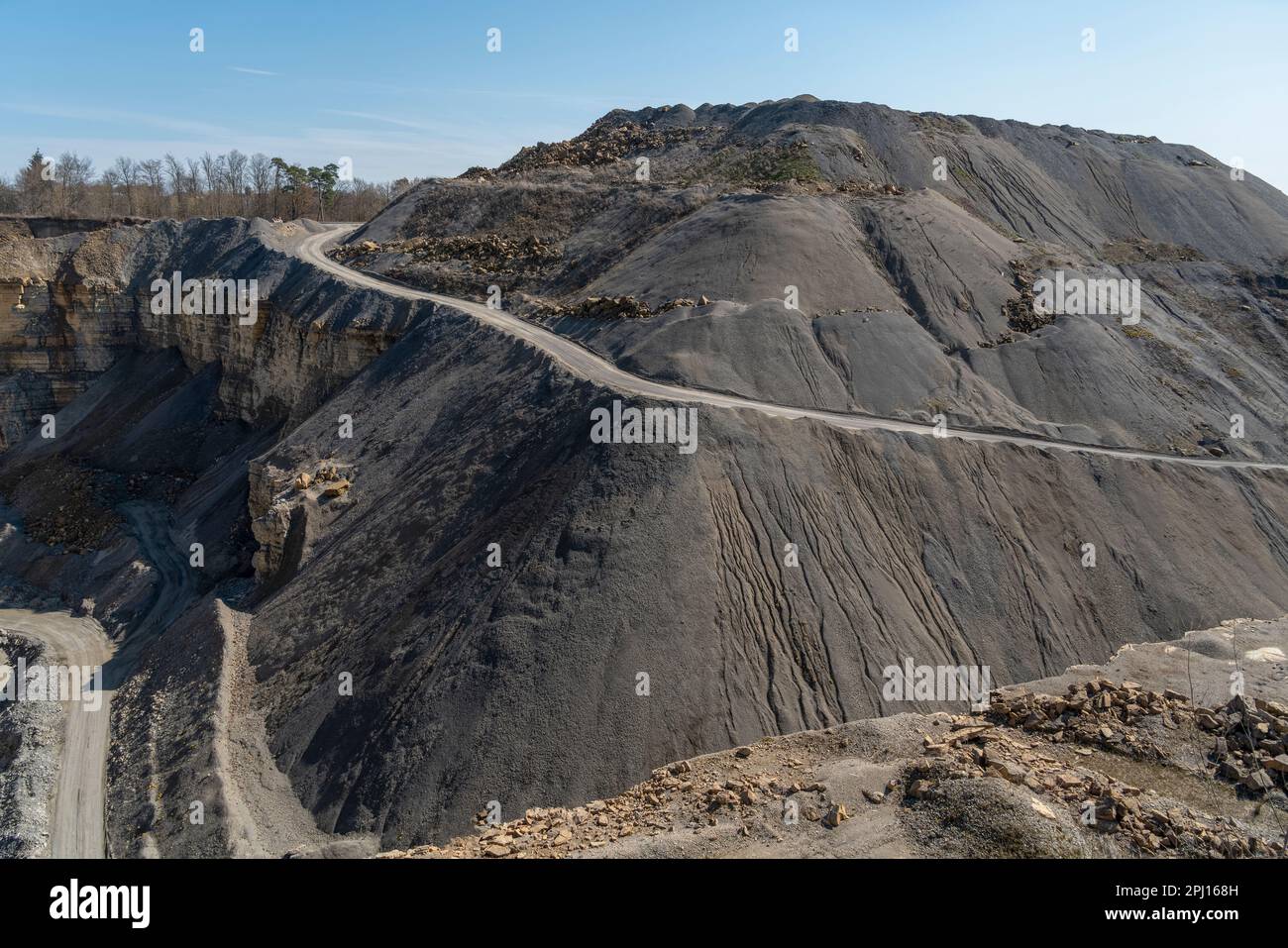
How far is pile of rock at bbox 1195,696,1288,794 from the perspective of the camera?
1427 centimetres

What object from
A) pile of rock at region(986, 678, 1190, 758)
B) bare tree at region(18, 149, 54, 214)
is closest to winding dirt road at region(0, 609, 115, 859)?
pile of rock at region(986, 678, 1190, 758)

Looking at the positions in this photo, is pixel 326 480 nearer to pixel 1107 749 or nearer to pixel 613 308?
pixel 613 308

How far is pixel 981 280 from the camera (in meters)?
34.8

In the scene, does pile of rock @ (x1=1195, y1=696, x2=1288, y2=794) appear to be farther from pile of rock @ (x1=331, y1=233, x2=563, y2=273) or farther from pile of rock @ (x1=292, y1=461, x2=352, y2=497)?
pile of rock @ (x1=331, y1=233, x2=563, y2=273)

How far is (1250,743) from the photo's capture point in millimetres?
14977

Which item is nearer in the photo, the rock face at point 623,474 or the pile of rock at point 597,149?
the rock face at point 623,474

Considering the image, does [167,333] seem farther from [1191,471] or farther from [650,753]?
[1191,471]

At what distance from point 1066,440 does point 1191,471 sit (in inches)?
159

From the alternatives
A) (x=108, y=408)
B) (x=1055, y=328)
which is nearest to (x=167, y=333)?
(x=108, y=408)

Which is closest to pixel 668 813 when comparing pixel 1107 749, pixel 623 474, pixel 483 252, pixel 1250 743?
pixel 1107 749

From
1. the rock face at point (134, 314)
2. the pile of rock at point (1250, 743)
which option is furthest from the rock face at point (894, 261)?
the pile of rock at point (1250, 743)

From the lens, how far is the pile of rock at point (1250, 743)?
14.3m

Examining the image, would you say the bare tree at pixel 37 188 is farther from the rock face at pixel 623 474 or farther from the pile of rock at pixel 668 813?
the pile of rock at pixel 668 813

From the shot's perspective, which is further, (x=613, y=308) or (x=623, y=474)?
(x=613, y=308)
